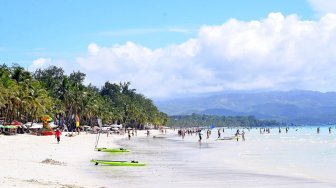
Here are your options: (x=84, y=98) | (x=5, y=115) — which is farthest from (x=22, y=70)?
(x=84, y=98)

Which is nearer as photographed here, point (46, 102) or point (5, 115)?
point (5, 115)

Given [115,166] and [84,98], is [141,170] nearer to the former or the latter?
[115,166]

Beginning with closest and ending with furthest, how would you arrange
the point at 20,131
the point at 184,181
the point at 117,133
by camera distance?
the point at 184,181 → the point at 20,131 → the point at 117,133

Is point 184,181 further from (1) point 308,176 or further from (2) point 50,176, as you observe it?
(1) point 308,176

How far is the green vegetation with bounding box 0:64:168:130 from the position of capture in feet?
237

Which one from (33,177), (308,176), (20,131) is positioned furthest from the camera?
(20,131)

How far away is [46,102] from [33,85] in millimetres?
3575

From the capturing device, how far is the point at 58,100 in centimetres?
10206

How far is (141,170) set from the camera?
2486 centimetres

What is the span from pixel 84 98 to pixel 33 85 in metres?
32.7

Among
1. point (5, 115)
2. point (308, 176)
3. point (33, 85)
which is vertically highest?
point (33, 85)

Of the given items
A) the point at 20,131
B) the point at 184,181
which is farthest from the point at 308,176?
the point at 20,131

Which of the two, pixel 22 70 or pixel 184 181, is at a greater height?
pixel 22 70

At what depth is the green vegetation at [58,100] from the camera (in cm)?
7238
